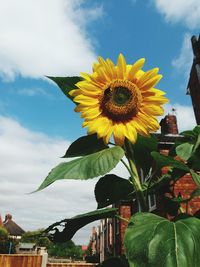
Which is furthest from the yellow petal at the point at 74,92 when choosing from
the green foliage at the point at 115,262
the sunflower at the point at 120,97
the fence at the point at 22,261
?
the fence at the point at 22,261

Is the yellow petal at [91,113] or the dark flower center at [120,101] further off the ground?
the dark flower center at [120,101]

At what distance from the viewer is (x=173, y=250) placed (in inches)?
29.2

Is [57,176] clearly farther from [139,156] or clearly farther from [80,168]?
[139,156]

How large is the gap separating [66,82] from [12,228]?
51.0 metres

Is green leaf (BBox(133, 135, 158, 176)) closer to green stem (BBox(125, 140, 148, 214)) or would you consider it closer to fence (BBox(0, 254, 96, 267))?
green stem (BBox(125, 140, 148, 214))

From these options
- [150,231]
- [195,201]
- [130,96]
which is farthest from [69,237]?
[195,201]

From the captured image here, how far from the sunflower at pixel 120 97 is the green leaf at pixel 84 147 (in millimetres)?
51

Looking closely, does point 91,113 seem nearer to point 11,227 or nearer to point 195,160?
point 195,160

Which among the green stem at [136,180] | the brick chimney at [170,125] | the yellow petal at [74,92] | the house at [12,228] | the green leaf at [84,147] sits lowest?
the green stem at [136,180]

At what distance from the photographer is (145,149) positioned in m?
1.18

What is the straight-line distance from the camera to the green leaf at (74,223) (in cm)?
100

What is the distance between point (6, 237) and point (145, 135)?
2944 cm

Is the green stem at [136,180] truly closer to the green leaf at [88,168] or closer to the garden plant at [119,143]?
the garden plant at [119,143]

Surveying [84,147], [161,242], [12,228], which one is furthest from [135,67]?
[12,228]
